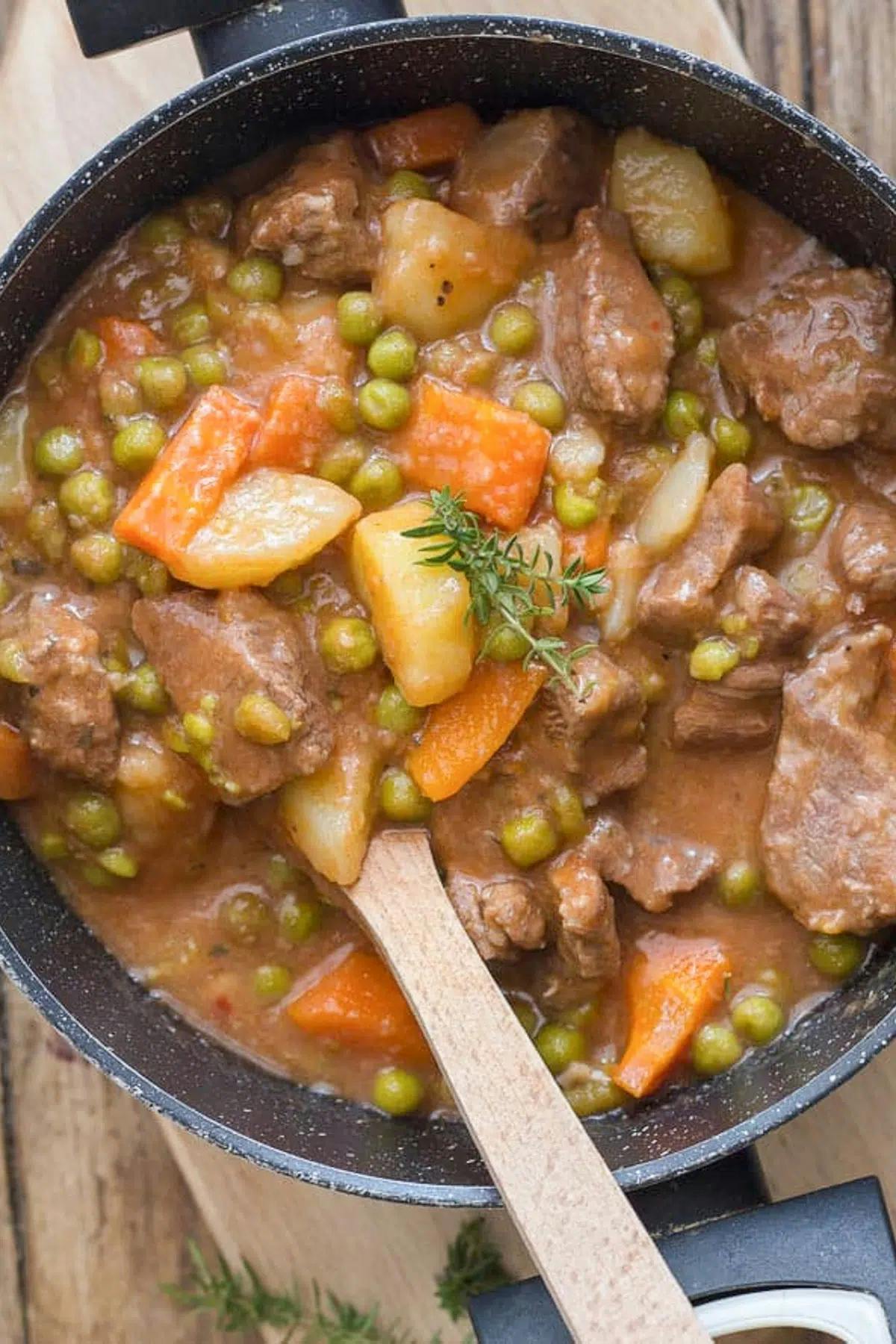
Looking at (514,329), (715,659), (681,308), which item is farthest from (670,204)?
(715,659)

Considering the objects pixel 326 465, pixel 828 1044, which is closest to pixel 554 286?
pixel 326 465

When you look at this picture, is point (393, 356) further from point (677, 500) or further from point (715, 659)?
point (715, 659)

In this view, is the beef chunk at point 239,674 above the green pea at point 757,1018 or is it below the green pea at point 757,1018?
above

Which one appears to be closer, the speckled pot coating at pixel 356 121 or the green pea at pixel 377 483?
the speckled pot coating at pixel 356 121

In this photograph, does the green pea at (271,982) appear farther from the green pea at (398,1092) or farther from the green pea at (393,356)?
the green pea at (393,356)

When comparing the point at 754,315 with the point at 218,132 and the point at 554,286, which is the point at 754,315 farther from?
the point at 218,132

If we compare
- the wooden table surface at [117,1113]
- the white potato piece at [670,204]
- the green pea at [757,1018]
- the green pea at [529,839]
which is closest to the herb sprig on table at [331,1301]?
the wooden table surface at [117,1113]
